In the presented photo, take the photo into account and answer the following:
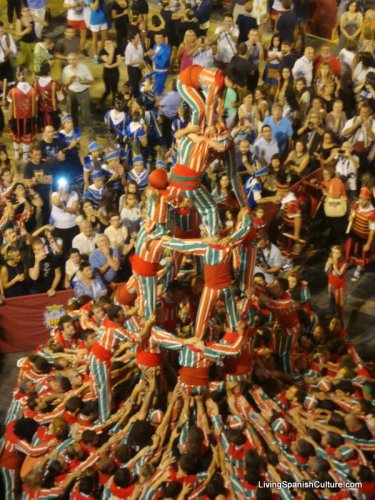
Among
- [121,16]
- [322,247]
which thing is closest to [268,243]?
[322,247]

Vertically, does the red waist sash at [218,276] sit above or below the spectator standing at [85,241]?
above

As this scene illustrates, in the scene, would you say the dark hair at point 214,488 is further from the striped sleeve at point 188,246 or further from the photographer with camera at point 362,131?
the photographer with camera at point 362,131

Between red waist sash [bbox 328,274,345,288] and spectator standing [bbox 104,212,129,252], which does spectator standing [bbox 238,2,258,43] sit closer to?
spectator standing [bbox 104,212,129,252]

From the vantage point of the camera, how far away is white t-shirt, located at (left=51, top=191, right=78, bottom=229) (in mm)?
11266

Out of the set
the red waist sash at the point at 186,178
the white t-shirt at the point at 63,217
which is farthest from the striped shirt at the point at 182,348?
the white t-shirt at the point at 63,217

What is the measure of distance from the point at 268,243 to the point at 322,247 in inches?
67.2

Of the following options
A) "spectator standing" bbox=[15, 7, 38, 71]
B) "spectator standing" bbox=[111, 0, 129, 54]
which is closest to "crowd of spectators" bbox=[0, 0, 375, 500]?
"spectator standing" bbox=[15, 7, 38, 71]

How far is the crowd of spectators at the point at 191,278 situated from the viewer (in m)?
8.09

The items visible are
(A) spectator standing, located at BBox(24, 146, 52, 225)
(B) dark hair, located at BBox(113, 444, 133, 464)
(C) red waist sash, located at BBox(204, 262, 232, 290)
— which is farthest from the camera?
(A) spectator standing, located at BBox(24, 146, 52, 225)

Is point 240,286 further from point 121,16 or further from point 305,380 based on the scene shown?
point 121,16

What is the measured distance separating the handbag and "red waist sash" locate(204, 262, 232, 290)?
14.0 feet

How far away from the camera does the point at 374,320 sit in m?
11.4

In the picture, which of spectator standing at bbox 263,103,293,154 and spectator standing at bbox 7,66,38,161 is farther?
spectator standing at bbox 7,66,38,161

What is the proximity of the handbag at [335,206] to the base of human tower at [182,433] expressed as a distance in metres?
3.14
